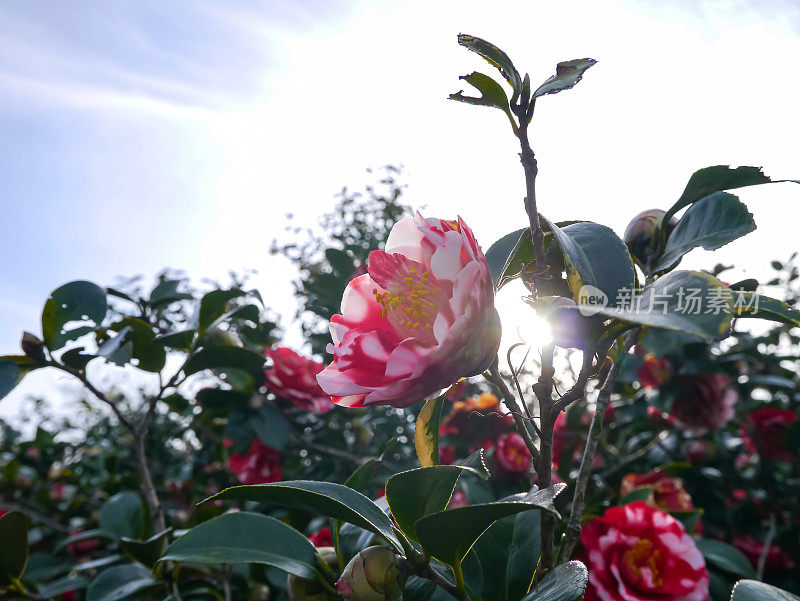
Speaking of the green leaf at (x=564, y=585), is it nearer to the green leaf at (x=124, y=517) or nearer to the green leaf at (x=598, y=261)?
the green leaf at (x=598, y=261)

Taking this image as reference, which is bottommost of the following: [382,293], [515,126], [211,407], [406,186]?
[211,407]

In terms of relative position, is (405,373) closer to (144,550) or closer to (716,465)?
(144,550)

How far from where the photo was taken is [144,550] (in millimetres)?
883

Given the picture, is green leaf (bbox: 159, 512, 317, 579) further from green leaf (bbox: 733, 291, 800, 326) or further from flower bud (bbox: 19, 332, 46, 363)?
flower bud (bbox: 19, 332, 46, 363)

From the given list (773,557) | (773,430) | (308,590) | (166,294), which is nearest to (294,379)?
(166,294)

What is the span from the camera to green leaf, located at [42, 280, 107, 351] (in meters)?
0.93

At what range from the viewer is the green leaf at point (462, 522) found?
380 mm

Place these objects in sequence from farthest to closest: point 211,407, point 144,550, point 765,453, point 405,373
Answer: point 765,453, point 211,407, point 144,550, point 405,373

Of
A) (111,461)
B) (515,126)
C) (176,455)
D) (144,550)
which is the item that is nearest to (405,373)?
(515,126)

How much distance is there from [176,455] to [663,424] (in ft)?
6.70

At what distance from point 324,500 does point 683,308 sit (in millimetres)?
274

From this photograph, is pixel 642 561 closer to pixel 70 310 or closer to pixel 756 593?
pixel 756 593

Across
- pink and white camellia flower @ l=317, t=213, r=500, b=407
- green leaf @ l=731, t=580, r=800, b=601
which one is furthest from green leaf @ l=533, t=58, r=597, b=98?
green leaf @ l=731, t=580, r=800, b=601

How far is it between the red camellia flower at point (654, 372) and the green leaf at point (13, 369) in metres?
1.58
